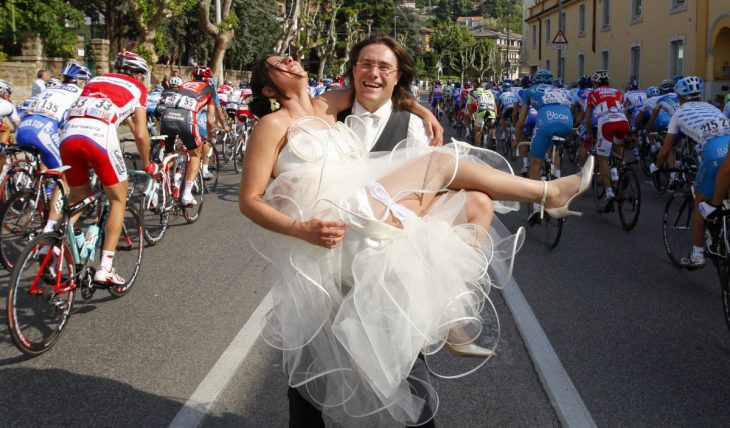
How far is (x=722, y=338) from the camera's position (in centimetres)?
532

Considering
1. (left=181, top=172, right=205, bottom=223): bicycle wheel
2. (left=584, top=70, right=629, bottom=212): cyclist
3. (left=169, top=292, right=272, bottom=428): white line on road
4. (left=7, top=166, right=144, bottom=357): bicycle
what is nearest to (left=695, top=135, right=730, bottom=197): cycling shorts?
(left=584, top=70, right=629, bottom=212): cyclist

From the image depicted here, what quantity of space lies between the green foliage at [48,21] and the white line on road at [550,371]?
109 ft

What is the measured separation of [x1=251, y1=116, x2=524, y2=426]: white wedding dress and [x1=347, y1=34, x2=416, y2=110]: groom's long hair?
17.0 inches

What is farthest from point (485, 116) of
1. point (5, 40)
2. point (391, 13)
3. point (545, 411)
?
point (391, 13)

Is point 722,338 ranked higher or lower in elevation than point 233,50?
lower

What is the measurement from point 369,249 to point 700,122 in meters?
5.90

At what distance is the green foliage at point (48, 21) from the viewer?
1361 inches

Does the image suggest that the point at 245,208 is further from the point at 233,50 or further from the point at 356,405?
the point at 233,50

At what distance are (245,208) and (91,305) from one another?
12.7 ft

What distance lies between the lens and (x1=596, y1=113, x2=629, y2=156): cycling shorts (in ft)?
33.7

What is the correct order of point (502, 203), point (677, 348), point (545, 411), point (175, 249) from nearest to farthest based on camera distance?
1. point (502, 203)
2. point (545, 411)
3. point (677, 348)
4. point (175, 249)

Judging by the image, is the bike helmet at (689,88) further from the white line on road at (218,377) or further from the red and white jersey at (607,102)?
the white line on road at (218,377)

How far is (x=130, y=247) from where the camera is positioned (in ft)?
21.5

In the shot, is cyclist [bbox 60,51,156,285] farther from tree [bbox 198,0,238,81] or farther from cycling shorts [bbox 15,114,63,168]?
tree [bbox 198,0,238,81]
